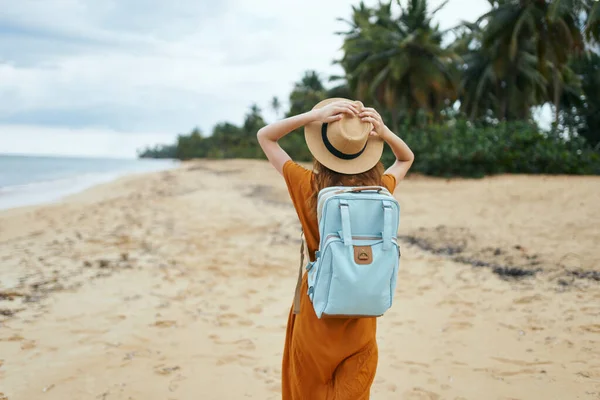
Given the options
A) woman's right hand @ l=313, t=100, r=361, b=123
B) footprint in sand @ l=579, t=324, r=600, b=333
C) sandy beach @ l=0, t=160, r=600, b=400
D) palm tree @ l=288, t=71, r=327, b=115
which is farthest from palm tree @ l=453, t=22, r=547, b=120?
woman's right hand @ l=313, t=100, r=361, b=123

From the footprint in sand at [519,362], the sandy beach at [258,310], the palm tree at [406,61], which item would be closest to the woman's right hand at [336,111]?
the sandy beach at [258,310]

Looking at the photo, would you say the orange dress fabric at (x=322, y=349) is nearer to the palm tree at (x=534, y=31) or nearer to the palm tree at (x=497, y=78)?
the palm tree at (x=534, y=31)

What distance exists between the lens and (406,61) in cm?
1936

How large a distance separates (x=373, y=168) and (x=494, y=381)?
6.13ft

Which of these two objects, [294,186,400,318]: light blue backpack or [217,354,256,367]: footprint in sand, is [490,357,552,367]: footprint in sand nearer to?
[217,354,256,367]: footprint in sand

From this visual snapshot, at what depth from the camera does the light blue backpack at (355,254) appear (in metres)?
1.41

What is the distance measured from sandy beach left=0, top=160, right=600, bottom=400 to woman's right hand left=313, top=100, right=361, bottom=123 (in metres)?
1.81

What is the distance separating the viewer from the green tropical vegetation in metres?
13.4

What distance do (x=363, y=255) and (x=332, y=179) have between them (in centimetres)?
33

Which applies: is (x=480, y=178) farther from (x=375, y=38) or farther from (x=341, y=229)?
(x=341, y=229)

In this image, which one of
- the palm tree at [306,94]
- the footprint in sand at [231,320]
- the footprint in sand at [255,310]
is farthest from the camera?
Result: the palm tree at [306,94]

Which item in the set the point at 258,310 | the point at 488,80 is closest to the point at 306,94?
the point at 488,80

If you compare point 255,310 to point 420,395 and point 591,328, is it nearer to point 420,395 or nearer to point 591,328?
point 420,395

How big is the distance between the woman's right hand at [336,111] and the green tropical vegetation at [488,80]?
1295 centimetres
